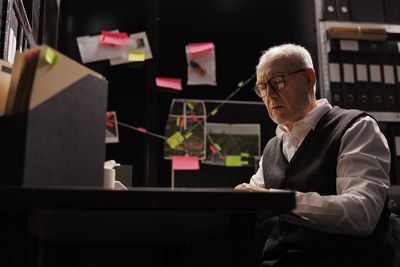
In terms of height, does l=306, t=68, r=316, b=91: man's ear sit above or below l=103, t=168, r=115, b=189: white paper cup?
above

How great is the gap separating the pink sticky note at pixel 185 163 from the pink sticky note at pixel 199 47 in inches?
24.1

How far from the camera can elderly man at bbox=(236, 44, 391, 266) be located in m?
1.09

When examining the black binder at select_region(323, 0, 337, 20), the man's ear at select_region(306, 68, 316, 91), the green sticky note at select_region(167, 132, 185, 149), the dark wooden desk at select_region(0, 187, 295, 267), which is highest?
the black binder at select_region(323, 0, 337, 20)

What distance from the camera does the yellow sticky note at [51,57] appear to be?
2.16 feet

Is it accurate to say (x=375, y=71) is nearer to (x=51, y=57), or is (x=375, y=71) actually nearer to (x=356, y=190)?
(x=356, y=190)

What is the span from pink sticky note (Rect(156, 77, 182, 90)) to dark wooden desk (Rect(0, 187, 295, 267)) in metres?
1.60

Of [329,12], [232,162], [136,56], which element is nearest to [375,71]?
[329,12]

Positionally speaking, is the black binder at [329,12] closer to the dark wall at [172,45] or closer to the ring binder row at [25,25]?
the dark wall at [172,45]

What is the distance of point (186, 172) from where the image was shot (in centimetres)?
232

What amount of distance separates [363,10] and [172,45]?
1.15m

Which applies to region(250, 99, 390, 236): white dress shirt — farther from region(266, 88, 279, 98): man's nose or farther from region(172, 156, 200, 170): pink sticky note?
region(172, 156, 200, 170): pink sticky note

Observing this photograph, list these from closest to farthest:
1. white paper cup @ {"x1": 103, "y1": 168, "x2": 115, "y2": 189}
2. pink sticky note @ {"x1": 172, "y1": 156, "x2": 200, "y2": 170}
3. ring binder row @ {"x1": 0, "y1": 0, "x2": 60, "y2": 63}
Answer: white paper cup @ {"x1": 103, "y1": 168, "x2": 115, "y2": 189}, ring binder row @ {"x1": 0, "y1": 0, "x2": 60, "y2": 63}, pink sticky note @ {"x1": 172, "y1": 156, "x2": 200, "y2": 170}

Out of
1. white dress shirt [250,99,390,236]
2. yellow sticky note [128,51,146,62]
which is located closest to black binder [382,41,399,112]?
white dress shirt [250,99,390,236]

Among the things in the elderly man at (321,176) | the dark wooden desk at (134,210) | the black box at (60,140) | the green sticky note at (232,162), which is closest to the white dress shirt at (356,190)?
the elderly man at (321,176)
